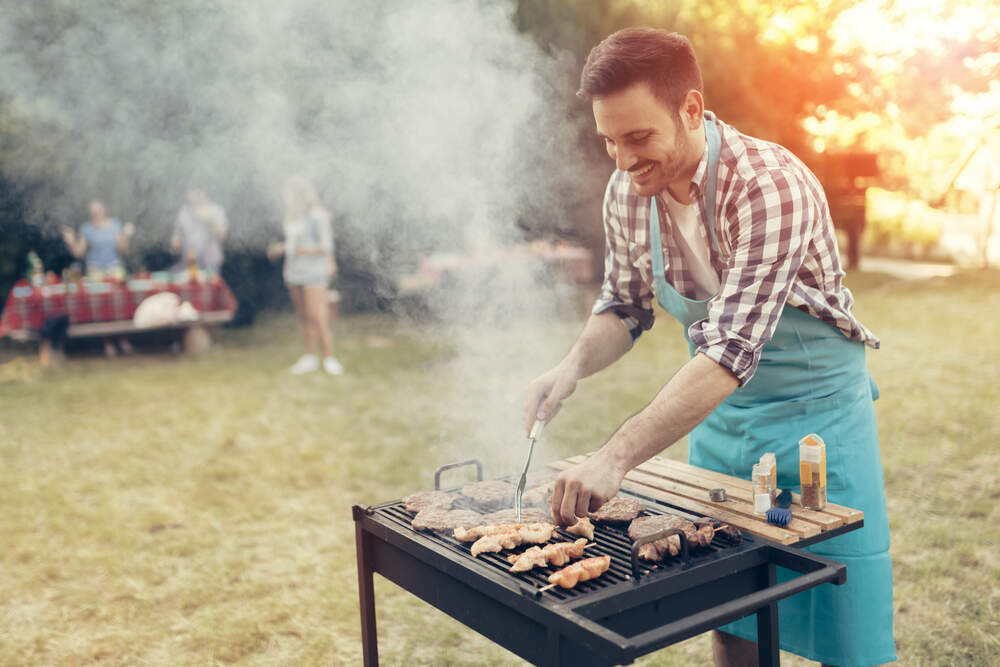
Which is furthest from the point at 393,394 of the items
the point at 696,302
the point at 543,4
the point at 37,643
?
the point at 696,302

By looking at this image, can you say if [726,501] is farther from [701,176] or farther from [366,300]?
[366,300]

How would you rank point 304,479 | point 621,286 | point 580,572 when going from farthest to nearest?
point 304,479, point 621,286, point 580,572

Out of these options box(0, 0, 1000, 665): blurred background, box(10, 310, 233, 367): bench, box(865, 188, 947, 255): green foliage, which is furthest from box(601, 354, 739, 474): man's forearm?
box(865, 188, 947, 255): green foliage

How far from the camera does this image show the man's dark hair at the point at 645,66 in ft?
5.85

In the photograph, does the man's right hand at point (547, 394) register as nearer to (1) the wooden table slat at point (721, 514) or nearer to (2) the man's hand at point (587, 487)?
(1) the wooden table slat at point (721, 514)

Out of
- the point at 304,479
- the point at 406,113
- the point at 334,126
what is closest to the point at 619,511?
the point at 304,479

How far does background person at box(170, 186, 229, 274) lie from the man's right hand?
8.24 meters

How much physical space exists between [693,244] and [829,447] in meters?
0.64

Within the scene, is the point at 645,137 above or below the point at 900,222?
above

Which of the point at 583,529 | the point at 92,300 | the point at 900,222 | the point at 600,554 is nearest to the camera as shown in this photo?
the point at 600,554

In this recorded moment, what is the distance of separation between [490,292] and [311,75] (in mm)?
5519

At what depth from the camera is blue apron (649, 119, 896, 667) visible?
2.09 meters

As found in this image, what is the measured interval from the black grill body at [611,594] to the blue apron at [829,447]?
370mm

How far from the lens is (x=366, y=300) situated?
12844 mm
